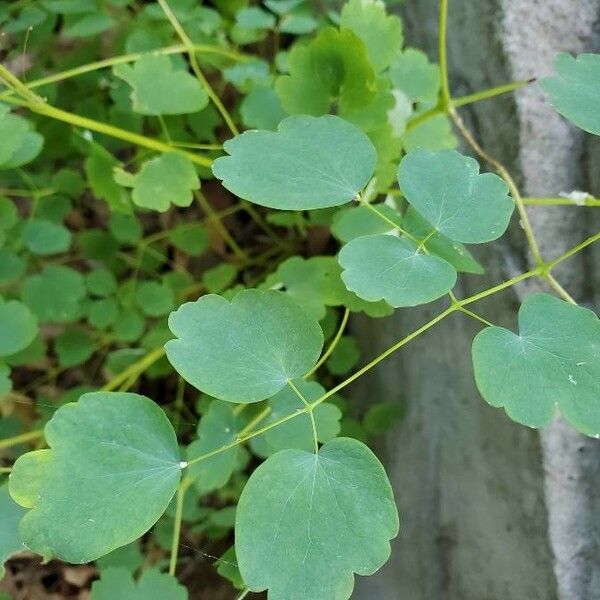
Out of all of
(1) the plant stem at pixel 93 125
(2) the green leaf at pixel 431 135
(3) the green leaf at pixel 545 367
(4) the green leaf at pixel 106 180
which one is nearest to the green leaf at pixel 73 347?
(4) the green leaf at pixel 106 180

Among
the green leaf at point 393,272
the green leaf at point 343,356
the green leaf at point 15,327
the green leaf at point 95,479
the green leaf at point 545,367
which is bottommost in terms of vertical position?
the green leaf at point 343,356

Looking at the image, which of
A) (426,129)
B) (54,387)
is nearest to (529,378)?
(426,129)

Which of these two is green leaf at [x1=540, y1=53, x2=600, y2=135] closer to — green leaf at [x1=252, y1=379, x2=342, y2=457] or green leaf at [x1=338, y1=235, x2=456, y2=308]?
green leaf at [x1=338, y1=235, x2=456, y2=308]

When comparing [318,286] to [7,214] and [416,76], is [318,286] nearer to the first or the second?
[416,76]

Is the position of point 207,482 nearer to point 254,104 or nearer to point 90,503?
point 90,503

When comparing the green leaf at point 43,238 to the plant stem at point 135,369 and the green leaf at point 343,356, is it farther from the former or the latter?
the green leaf at point 343,356

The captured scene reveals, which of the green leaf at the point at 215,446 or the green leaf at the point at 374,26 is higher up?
the green leaf at the point at 374,26

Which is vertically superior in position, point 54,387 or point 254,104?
point 254,104
